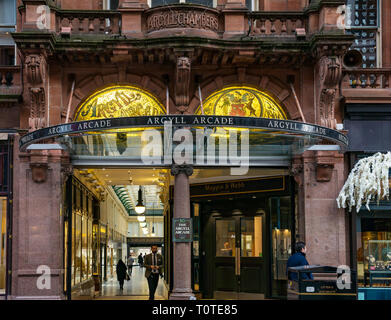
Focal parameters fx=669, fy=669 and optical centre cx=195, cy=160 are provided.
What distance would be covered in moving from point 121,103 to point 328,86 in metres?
5.44

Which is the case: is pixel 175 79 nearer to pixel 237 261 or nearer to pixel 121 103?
pixel 121 103

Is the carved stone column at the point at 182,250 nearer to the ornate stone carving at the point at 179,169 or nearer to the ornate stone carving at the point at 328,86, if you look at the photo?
the ornate stone carving at the point at 179,169

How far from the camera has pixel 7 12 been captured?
18781 millimetres

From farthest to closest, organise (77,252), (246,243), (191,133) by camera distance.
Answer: (246,243)
(77,252)
(191,133)

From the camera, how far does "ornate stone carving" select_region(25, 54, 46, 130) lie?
16547 millimetres

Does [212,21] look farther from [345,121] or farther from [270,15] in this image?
[345,121]

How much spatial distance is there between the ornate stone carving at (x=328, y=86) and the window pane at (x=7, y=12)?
8601 millimetres

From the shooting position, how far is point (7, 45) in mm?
18469

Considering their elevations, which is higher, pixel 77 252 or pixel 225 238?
pixel 225 238

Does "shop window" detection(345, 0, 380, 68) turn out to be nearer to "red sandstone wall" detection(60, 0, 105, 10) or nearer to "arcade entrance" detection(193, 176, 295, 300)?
"arcade entrance" detection(193, 176, 295, 300)

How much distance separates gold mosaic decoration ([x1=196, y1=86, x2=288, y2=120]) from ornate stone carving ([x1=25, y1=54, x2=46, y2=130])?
14.6ft

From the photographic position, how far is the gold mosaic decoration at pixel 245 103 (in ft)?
58.9

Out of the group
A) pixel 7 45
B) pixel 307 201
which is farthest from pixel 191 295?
pixel 7 45

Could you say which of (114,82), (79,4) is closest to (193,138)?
(114,82)
